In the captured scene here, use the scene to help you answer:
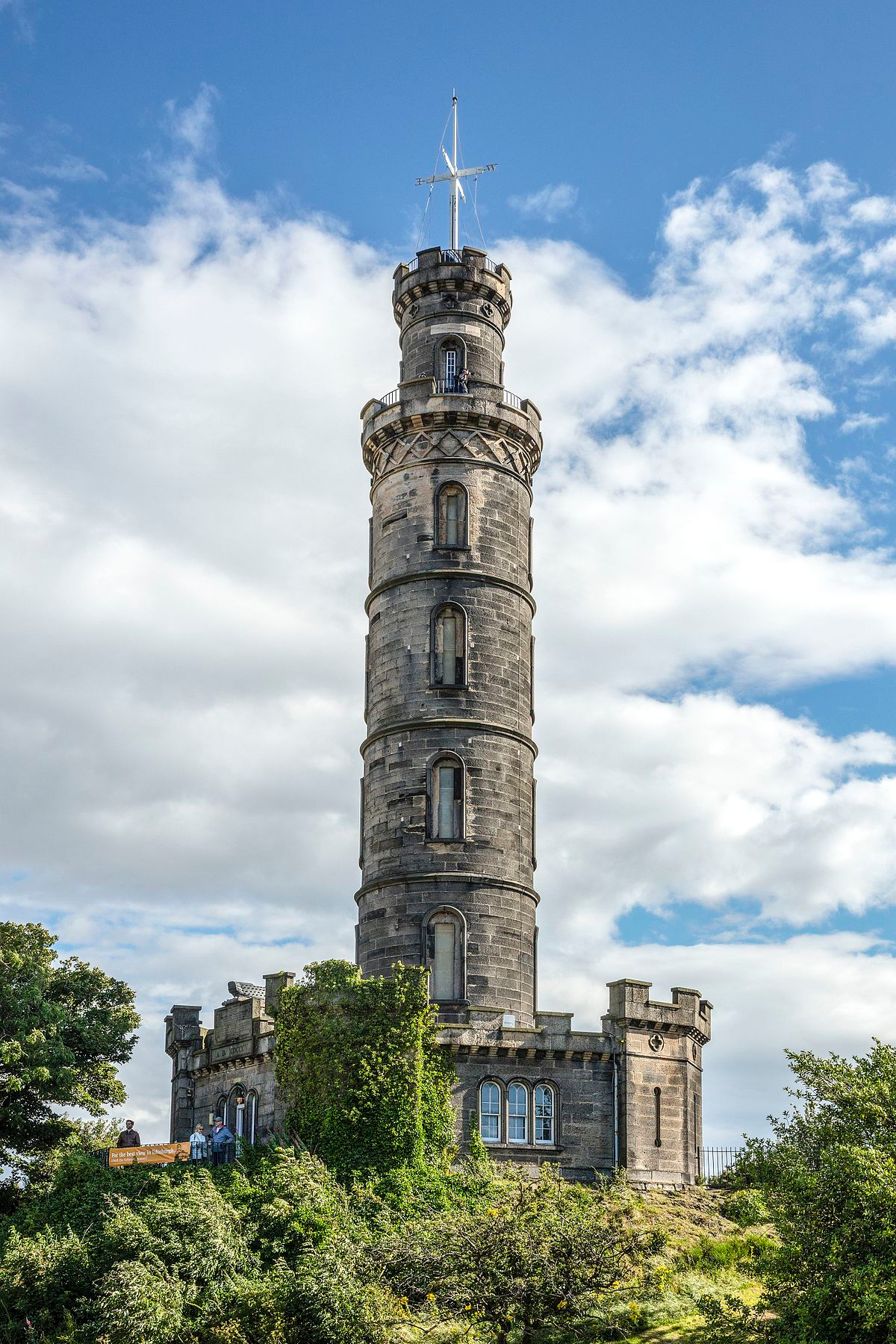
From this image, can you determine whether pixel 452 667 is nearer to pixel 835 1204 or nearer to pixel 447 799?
pixel 447 799

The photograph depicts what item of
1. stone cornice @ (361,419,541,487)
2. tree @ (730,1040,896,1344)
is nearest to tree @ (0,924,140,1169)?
stone cornice @ (361,419,541,487)

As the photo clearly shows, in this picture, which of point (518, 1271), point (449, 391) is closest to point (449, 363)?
point (449, 391)

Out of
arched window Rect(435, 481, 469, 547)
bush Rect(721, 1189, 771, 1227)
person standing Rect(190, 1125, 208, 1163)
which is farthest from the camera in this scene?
arched window Rect(435, 481, 469, 547)

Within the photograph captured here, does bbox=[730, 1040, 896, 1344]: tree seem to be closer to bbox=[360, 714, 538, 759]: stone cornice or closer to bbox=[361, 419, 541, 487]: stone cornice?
bbox=[360, 714, 538, 759]: stone cornice

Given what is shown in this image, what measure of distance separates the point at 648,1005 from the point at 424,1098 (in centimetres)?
659

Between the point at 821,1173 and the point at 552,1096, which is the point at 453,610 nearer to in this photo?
the point at 552,1096

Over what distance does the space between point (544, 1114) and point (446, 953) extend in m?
4.81

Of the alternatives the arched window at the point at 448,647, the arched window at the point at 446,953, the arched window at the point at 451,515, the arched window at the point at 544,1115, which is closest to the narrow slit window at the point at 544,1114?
the arched window at the point at 544,1115

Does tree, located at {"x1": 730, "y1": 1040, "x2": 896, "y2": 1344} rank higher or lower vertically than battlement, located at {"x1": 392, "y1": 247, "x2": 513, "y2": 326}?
lower

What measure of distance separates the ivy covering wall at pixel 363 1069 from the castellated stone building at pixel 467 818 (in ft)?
5.26

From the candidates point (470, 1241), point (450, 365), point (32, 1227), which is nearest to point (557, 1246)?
point (470, 1241)

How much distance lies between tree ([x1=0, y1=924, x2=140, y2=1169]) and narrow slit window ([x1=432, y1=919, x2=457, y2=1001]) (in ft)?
28.9

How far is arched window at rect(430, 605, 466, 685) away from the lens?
45938 millimetres

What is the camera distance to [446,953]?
43.9 meters
